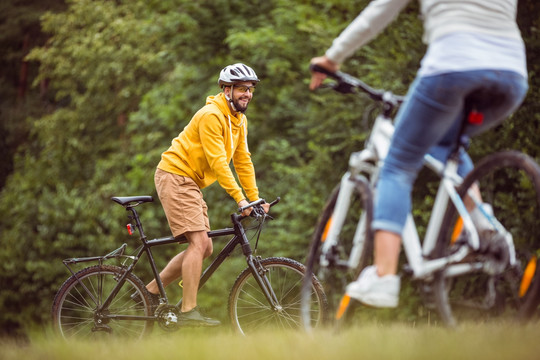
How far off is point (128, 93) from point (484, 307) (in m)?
18.0

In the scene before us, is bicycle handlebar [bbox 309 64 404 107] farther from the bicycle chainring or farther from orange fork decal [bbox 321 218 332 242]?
the bicycle chainring

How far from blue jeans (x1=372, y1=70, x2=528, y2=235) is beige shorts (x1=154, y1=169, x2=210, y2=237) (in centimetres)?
243

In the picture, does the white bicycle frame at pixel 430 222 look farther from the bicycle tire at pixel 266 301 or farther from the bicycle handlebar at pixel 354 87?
the bicycle tire at pixel 266 301

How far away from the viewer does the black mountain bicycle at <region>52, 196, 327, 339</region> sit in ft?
17.8

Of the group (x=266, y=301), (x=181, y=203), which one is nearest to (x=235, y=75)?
(x=181, y=203)

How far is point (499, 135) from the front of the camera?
889cm

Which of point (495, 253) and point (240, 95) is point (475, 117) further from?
point (240, 95)

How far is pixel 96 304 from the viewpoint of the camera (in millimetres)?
5785

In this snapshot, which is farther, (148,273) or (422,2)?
(148,273)

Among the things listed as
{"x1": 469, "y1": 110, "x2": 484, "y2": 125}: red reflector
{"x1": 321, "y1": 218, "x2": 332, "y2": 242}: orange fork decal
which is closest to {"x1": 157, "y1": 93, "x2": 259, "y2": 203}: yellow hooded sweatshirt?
{"x1": 321, "y1": 218, "x2": 332, "y2": 242}: orange fork decal

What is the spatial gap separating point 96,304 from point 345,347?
298 cm

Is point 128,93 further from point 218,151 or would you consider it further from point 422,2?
point 422,2

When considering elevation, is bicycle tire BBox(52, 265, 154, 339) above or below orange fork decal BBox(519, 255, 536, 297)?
Result: below

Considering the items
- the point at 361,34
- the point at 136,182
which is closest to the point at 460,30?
the point at 361,34
